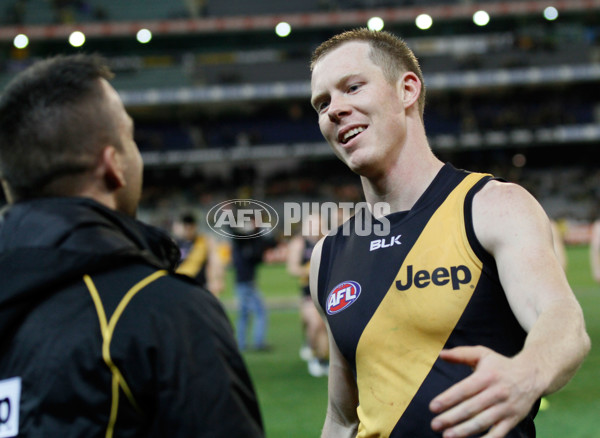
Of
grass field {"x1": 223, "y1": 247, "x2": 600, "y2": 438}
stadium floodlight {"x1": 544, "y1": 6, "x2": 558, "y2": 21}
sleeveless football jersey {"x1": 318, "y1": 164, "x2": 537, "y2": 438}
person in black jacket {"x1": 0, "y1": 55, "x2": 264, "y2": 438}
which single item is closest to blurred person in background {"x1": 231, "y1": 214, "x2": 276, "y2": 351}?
grass field {"x1": 223, "y1": 247, "x2": 600, "y2": 438}

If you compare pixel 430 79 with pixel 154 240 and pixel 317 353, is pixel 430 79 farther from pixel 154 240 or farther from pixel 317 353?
pixel 154 240

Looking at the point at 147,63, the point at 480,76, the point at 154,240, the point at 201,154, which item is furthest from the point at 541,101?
the point at 154,240

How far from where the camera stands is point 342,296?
2.51 m

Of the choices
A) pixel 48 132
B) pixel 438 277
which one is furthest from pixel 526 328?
pixel 48 132

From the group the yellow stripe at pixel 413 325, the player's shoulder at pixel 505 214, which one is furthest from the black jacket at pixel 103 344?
the player's shoulder at pixel 505 214

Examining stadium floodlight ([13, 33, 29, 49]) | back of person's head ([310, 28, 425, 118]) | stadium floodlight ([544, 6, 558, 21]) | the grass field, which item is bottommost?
the grass field

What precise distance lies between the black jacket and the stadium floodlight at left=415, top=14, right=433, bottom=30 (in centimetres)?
4027

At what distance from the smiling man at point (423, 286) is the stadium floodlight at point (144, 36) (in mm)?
39447

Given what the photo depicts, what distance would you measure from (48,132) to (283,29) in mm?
40189

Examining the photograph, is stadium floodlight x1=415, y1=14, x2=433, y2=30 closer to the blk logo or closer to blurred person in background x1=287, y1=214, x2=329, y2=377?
blurred person in background x1=287, y1=214, x2=329, y2=377

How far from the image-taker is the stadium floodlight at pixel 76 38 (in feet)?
126

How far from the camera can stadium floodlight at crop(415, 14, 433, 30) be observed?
39656 mm

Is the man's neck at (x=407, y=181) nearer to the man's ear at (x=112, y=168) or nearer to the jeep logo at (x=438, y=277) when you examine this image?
the jeep logo at (x=438, y=277)

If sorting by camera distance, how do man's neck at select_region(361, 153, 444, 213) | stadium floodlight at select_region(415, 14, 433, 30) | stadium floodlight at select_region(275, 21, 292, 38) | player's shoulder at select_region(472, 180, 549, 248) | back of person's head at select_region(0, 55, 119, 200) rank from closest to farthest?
1. back of person's head at select_region(0, 55, 119, 200)
2. player's shoulder at select_region(472, 180, 549, 248)
3. man's neck at select_region(361, 153, 444, 213)
4. stadium floodlight at select_region(415, 14, 433, 30)
5. stadium floodlight at select_region(275, 21, 292, 38)
